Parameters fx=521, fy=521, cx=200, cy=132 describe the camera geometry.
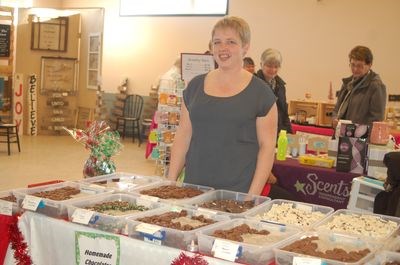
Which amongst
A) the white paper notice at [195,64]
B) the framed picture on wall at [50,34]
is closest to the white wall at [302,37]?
the framed picture on wall at [50,34]

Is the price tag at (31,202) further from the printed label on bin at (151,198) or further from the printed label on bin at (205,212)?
the printed label on bin at (205,212)

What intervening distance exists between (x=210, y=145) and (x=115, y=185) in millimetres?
471

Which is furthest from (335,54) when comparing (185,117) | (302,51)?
(185,117)

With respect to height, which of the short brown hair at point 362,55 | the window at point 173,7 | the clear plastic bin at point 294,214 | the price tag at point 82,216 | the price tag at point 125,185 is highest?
the window at point 173,7

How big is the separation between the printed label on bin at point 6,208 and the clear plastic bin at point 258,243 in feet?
2.72

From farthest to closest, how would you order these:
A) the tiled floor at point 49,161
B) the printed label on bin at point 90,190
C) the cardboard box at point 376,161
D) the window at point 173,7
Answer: the window at point 173,7, the tiled floor at point 49,161, the cardboard box at point 376,161, the printed label on bin at point 90,190

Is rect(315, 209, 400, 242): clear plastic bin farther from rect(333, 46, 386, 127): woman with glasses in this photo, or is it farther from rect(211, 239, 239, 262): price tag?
rect(333, 46, 386, 127): woman with glasses

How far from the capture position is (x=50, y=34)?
10.2 metres

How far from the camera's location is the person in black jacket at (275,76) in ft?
14.9

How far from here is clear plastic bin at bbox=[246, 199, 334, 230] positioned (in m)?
1.88

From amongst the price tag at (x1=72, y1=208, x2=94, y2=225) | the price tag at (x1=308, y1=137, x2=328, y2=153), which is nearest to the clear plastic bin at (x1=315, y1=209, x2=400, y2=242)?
the price tag at (x1=72, y1=208, x2=94, y2=225)

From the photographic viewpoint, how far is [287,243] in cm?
163

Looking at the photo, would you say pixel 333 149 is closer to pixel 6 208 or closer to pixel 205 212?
pixel 205 212

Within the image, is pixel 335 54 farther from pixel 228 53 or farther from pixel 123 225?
pixel 123 225
